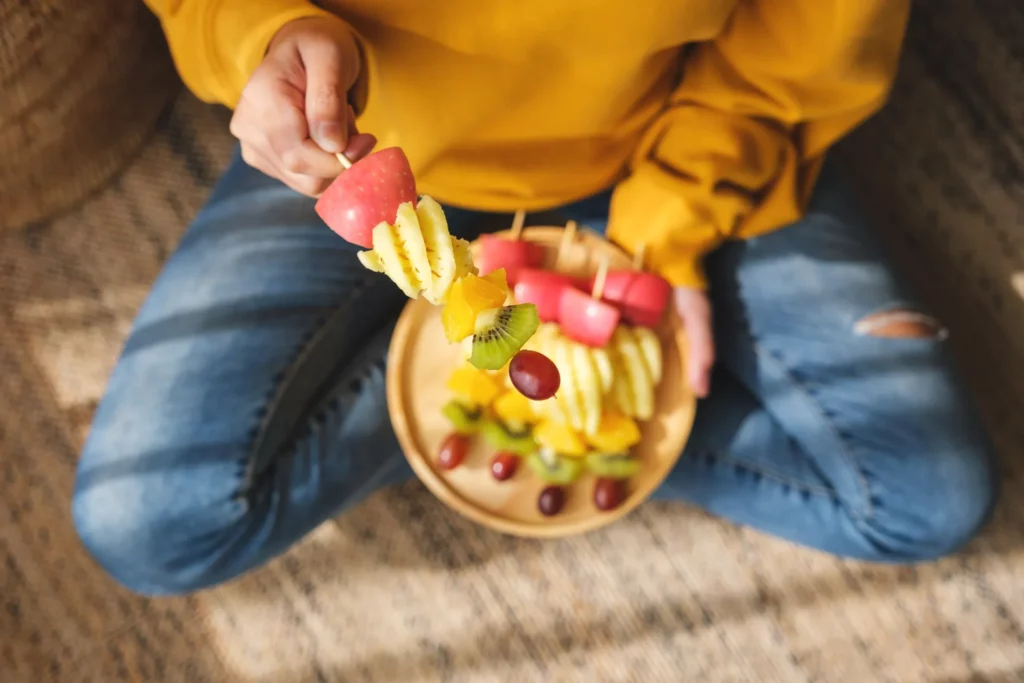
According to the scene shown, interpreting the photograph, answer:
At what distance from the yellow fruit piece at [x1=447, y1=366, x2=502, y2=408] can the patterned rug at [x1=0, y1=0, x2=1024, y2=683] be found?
399 mm

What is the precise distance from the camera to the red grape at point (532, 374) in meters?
0.53

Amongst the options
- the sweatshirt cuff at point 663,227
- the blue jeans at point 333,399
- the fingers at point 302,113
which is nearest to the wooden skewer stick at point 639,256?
the sweatshirt cuff at point 663,227

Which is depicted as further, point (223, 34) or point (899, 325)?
point (899, 325)

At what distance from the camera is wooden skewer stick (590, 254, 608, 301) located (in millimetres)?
921

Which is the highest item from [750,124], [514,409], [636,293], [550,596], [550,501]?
[750,124]

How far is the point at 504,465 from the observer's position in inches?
39.3

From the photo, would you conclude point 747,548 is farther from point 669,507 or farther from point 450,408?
point 450,408

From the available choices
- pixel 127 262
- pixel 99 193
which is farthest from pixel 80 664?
pixel 99 193

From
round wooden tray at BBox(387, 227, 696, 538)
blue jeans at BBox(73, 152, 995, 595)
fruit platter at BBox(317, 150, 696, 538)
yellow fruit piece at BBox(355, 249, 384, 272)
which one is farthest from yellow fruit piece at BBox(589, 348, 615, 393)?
yellow fruit piece at BBox(355, 249, 384, 272)

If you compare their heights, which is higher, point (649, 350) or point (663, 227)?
point (663, 227)

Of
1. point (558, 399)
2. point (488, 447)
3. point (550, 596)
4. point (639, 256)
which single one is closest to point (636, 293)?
point (639, 256)

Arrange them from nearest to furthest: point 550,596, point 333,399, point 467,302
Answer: point 467,302 → point 333,399 → point 550,596

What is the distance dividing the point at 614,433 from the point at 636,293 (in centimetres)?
17

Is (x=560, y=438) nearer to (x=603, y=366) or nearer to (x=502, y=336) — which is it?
(x=603, y=366)
